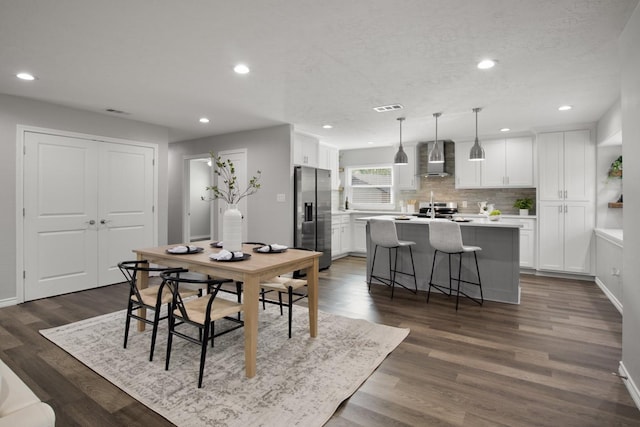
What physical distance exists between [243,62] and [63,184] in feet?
10.4

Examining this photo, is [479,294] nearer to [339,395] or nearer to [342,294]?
[342,294]

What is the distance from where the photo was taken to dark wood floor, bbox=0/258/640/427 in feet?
6.47

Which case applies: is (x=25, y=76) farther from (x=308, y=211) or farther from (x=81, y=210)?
(x=308, y=211)

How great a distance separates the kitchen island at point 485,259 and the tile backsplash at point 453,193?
8.02 feet

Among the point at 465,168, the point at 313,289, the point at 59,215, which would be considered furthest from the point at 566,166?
the point at 59,215

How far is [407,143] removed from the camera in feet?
23.1

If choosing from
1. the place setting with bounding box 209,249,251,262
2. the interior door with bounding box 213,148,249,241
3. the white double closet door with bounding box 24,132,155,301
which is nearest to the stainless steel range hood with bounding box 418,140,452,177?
the interior door with bounding box 213,148,249,241

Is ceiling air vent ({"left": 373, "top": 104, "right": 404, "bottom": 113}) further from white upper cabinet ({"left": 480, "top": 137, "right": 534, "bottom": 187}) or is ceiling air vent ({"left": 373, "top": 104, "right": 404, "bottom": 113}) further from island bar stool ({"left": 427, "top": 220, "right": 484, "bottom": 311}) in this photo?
white upper cabinet ({"left": 480, "top": 137, "right": 534, "bottom": 187})

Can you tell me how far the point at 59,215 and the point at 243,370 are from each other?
358 cm

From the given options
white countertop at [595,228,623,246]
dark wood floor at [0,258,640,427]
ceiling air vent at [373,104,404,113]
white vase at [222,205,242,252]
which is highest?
ceiling air vent at [373,104,404,113]

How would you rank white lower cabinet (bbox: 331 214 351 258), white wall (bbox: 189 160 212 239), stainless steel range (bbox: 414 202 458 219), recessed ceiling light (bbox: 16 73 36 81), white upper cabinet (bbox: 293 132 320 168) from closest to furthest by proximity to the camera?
1. recessed ceiling light (bbox: 16 73 36 81)
2. white upper cabinet (bbox: 293 132 320 168)
3. stainless steel range (bbox: 414 202 458 219)
4. white lower cabinet (bbox: 331 214 351 258)
5. white wall (bbox: 189 160 212 239)

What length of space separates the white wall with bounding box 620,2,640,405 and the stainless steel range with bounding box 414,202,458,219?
3.86 metres

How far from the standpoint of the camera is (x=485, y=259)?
4.25 meters

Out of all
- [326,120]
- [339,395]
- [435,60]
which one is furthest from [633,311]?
[326,120]
